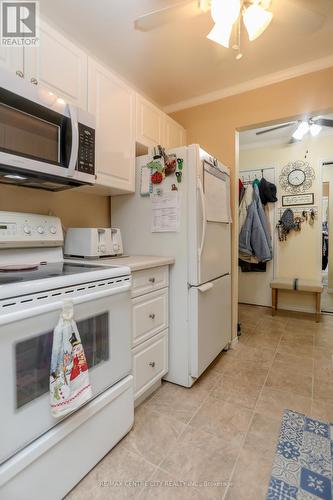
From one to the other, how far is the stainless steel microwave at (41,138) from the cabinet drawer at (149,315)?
769 mm

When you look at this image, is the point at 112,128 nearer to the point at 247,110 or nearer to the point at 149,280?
the point at 149,280

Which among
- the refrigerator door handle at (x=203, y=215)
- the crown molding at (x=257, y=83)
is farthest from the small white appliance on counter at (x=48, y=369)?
the crown molding at (x=257, y=83)

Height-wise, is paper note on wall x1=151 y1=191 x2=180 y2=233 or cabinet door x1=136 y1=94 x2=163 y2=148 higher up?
cabinet door x1=136 y1=94 x2=163 y2=148

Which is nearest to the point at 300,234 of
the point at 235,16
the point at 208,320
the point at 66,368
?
the point at 208,320

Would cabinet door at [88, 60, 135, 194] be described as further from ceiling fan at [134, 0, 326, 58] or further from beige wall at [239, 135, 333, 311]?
beige wall at [239, 135, 333, 311]

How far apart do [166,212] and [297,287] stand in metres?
2.34

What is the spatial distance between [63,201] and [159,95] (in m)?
1.49

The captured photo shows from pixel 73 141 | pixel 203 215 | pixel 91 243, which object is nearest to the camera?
pixel 73 141

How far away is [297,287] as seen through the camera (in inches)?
129

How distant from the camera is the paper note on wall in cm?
175

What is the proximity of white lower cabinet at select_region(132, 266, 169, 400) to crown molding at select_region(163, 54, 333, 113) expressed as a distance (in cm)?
177

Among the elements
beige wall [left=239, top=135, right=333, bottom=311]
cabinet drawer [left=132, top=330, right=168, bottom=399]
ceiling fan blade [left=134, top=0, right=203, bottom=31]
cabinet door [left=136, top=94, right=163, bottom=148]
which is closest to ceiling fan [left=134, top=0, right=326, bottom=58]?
ceiling fan blade [left=134, top=0, right=203, bottom=31]

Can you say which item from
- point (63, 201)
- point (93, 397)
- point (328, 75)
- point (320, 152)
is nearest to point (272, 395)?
point (93, 397)

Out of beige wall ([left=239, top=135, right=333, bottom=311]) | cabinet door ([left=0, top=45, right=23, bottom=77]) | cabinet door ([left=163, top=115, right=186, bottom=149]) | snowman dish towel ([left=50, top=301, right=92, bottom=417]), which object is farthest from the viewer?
beige wall ([left=239, top=135, right=333, bottom=311])
